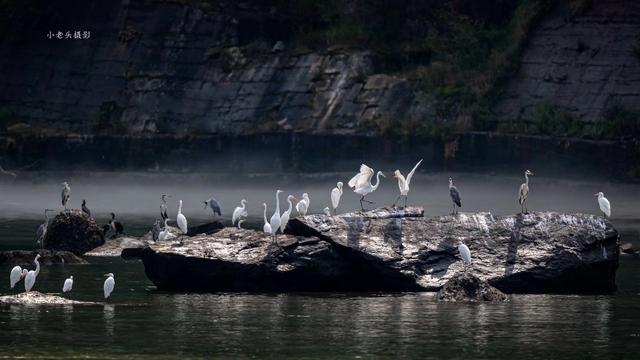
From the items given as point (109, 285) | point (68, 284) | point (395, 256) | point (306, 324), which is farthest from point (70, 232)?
point (306, 324)

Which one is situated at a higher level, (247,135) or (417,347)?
(247,135)

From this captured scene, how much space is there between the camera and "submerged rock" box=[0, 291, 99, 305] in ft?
147

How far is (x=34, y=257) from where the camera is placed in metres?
53.5

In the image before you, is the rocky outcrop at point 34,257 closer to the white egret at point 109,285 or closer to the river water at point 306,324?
the river water at point 306,324

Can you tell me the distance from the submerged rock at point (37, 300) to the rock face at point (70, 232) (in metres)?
11.2

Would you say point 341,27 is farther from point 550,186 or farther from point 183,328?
point 183,328

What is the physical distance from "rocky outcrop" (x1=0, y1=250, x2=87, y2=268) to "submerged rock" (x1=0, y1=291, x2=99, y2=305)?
7279 millimetres

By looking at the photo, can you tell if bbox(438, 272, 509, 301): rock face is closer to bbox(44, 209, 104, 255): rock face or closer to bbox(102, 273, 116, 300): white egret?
bbox(102, 273, 116, 300): white egret

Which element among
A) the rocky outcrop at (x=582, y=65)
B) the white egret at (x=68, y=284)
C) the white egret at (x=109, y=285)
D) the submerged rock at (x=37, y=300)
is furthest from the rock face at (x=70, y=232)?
the rocky outcrop at (x=582, y=65)

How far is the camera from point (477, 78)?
266 feet

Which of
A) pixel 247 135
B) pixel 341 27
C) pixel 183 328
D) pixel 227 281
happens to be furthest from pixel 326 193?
pixel 183 328

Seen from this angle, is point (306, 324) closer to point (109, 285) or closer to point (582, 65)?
point (109, 285)

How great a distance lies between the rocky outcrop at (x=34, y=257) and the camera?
53312 millimetres

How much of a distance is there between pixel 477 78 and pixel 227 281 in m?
36.1
